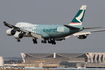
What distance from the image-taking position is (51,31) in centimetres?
8406

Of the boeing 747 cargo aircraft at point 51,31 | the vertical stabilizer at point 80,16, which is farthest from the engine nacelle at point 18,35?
the vertical stabilizer at point 80,16

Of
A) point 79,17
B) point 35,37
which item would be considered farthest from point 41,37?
point 79,17

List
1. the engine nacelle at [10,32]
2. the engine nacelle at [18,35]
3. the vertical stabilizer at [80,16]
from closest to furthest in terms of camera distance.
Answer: the vertical stabilizer at [80,16] < the engine nacelle at [18,35] < the engine nacelle at [10,32]

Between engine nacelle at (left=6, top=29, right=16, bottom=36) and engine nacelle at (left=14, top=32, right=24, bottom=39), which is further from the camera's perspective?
engine nacelle at (left=6, top=29, right=16, bottom=36)

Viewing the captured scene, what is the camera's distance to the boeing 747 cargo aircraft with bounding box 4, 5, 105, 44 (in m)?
78.6

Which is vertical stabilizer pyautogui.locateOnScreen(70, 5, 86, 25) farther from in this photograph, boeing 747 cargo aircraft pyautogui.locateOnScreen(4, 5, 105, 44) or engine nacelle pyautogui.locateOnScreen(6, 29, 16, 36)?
engine nacelle pyautogui.locateOnScreen(6, 29, 16, 36)

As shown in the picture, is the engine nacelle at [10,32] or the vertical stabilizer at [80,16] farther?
the engine nacelle at [10,32]

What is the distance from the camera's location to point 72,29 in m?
80.6

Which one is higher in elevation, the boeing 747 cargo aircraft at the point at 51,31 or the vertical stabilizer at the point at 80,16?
the vertical stabilizer at the point at 80,16

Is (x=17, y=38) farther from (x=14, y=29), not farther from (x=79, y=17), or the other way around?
(x=79, y=17)

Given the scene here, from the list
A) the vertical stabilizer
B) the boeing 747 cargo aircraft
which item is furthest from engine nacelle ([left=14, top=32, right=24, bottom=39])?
the vertical stabilizer

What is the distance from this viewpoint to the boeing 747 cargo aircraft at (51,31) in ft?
258

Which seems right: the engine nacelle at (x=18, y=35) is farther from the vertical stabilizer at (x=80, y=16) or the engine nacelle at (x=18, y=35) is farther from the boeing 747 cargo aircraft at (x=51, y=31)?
the vertical stabilizer at (x=80, y=16)

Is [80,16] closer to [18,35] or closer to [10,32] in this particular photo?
[18,35]
